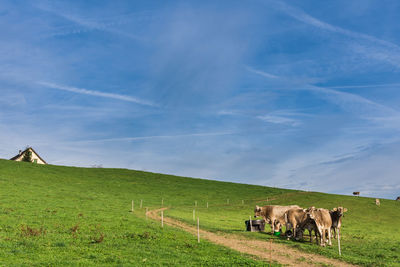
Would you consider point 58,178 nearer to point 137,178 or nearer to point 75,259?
point 137,178

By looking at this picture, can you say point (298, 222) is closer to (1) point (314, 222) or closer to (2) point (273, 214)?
(1) point (314, 222)

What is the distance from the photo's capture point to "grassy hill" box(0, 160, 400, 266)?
20516mm

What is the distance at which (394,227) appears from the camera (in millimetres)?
56969

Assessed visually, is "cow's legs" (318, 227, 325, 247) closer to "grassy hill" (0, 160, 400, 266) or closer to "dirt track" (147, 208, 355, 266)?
"grassy hill" (0, 160, 400, 266)

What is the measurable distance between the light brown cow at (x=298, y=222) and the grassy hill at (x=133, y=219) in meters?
1.93

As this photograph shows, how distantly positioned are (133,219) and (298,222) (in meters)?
19.1

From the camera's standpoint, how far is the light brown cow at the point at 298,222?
95.6ft

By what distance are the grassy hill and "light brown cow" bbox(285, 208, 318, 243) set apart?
1.93 metres

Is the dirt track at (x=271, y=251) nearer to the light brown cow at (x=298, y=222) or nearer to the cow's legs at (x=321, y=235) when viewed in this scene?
the cow's legs at (x=321, y=235)

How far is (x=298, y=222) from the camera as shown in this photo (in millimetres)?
30594

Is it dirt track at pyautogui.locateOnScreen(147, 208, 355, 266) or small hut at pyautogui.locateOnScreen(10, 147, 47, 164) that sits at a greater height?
small hut at pyautogui.locateOnScreen(10, 147, 47, 164)

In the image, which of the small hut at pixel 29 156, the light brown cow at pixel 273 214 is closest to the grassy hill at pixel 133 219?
the light brown cow at pixel 273 214

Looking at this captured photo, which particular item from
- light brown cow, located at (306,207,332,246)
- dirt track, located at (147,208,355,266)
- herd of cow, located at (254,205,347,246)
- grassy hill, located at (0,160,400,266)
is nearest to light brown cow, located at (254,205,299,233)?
herd of cow, located at (254,205,347,246)

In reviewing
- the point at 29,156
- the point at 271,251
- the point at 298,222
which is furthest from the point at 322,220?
the point at 29,156
